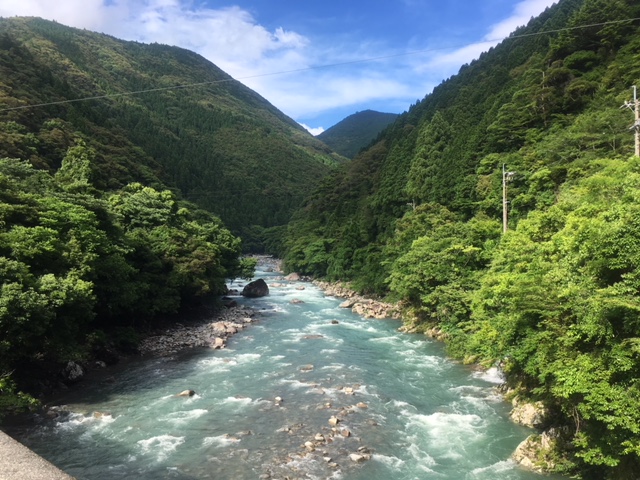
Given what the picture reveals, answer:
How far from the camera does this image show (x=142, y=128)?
109188mm

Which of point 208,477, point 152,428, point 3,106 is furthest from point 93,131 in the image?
point 208,477

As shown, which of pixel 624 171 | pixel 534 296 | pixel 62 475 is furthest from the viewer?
pixel 624 171

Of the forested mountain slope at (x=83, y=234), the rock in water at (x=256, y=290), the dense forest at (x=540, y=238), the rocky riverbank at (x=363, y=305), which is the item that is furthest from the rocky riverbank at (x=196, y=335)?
the dense forest at (x=540, y=238)

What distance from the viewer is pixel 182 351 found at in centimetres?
2322

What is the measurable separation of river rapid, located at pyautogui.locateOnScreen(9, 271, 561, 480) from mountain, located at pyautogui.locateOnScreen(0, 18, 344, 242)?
13471 millimetres

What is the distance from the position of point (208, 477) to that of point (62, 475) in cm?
733

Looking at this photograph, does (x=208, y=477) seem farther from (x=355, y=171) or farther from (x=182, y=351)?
(x=355, y=171)

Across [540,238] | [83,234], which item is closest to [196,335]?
[83,234]

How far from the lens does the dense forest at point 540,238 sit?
8.60 m

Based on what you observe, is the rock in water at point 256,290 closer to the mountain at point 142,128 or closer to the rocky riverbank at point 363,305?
the rocky riverbank at point 363,305

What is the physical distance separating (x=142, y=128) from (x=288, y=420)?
362 ft

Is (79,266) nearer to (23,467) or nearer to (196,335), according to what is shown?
(196,335)

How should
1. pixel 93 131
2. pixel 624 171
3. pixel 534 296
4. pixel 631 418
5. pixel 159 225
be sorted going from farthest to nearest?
pixel 93 131 → pixel 159 225 → pixel 624 171 → pixel 534 296 → pixel 631 418

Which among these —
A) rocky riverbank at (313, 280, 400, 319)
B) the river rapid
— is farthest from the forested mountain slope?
→ rocky riverbank at (313, 280, 400, 319)
